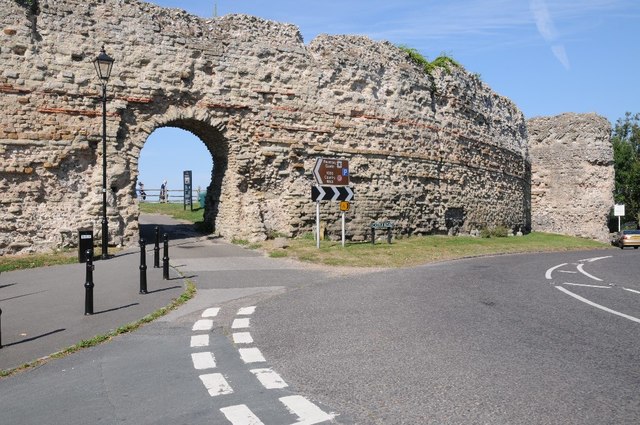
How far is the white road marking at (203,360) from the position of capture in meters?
6.11

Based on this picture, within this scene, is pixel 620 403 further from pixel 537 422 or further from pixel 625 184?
pixel 625 184

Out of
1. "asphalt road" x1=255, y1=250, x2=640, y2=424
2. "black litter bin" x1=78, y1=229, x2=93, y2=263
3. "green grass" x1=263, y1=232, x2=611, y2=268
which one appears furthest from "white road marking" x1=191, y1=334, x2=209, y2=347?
"green grass" x1=263, y1=232, x2=611, y2=268

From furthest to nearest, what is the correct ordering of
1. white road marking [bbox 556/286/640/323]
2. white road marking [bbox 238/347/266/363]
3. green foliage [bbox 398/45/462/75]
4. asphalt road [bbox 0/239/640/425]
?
1. green foliage [bbox 398/45/462/75]
2. white road marking [bbox 556/286/640/323]
3. white road marking [bbox 238/347/266/363]
4. asphalt road [bbox 0/239/640/425]

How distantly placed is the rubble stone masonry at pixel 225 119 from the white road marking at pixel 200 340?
1233cm

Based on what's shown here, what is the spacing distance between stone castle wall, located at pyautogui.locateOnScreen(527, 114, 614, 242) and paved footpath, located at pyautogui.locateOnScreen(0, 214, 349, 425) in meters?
32.3

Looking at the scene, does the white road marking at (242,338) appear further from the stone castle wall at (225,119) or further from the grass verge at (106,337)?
the stone castle wall at (225,119)

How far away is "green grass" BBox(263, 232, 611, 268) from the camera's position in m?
17.4

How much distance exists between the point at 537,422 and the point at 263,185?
1766 cm

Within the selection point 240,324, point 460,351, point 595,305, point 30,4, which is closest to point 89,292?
point 240,324

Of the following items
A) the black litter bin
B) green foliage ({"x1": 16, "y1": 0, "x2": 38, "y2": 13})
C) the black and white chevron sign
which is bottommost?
the black litter bin

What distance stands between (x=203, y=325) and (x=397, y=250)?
12.5 metres

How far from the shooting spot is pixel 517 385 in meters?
5.18

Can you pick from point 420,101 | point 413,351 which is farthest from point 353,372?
point 420,101

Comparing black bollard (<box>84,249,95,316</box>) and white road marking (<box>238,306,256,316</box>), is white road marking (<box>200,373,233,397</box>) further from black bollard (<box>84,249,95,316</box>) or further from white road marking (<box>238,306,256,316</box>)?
black bollard (<box>84,249,95,316</box>)
